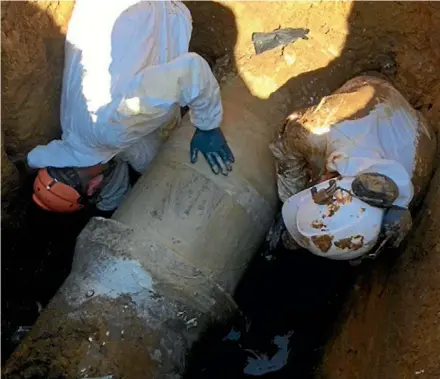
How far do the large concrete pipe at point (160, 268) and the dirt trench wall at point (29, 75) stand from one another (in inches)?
23.5

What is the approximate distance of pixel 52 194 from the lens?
11.8ft

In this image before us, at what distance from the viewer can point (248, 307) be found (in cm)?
406

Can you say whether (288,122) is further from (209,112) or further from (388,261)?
(388,261)

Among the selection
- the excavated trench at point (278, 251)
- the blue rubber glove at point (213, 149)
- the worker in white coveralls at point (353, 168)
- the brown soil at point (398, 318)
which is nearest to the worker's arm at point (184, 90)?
the blue rubber glove at point (213, 149)

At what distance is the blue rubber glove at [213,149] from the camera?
11.8 feet

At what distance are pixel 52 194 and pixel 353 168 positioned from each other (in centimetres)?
139

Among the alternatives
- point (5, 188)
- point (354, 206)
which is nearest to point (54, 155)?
point (5, 188)

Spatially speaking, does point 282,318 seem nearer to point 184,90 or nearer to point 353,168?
point 353,168

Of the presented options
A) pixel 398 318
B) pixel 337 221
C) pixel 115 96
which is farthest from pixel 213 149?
pixel 398 318

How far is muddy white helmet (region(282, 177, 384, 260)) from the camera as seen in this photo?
313cm

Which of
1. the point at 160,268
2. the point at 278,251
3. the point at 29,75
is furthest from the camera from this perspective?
the point at 278,251

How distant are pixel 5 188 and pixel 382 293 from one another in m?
1.86

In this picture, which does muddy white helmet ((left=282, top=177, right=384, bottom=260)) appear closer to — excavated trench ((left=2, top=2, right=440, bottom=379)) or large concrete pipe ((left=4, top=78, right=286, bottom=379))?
excavated trench ((left=2, top=2, right=440, bottom=379))

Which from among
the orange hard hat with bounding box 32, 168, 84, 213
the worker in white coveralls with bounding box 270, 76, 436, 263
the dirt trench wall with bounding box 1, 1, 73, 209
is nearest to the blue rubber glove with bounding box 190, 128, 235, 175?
the worker in white coveralls with bounding box 270, 76, 436, 263
